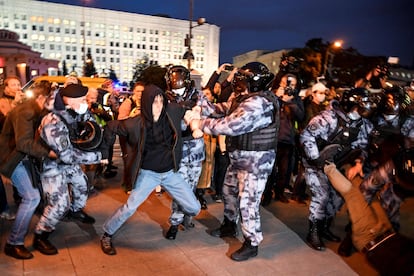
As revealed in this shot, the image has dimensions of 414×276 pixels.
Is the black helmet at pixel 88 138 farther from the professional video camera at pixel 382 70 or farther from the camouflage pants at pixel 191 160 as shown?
the professional video camera at pixel 382 70

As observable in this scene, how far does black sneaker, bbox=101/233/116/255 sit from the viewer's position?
375cm

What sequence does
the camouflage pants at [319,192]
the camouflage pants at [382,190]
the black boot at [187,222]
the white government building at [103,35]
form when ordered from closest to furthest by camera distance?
1. the camouflage pants at [382,190]
2. the camouflage pants at [319,192]
3. the black boot at [187,222]
4. the white government building at [103,35]

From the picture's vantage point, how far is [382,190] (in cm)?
398

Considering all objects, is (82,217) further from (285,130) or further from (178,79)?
(285,130)

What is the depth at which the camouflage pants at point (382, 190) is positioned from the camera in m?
3.39

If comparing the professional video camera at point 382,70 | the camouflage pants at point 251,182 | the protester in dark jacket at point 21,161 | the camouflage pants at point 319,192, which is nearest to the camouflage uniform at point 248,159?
the camouflage pants at point 251,182

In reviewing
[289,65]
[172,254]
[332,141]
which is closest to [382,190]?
[332,141]

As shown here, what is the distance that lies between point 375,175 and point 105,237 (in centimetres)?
297

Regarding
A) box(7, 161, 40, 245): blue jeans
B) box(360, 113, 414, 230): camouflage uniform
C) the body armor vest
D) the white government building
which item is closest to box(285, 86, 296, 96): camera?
box(360, 113, 414, 230): camouflage uniform

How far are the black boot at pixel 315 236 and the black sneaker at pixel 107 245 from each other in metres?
2.30

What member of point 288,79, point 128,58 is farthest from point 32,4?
point 288,79

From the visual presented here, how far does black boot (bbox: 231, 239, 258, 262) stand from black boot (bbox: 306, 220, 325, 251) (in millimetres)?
811

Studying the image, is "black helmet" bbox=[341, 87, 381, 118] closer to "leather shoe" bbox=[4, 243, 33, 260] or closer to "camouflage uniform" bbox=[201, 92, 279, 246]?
"camouflage uniform" bbox=[201, 92, 279, 246]

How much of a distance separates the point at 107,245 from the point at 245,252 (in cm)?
149
